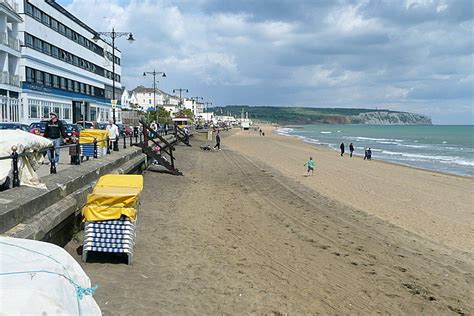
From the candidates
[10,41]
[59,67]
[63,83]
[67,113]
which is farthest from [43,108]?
[63,83]

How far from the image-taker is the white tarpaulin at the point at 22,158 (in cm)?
752

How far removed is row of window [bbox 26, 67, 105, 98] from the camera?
130 ft

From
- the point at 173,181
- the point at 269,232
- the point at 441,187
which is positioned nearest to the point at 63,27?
the point at 173,181

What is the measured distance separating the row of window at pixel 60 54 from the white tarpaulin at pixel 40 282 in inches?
1564

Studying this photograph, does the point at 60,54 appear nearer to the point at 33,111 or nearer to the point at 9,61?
the point at 33,111

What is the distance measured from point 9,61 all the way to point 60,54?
11.4 metres

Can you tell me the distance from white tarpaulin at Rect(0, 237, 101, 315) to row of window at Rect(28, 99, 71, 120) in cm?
3778

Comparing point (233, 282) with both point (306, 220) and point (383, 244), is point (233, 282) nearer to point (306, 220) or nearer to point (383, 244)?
point (383, 244)

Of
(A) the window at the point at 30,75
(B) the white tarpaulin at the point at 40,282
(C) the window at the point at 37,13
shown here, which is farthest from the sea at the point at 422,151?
(C) the window at the point at 37,13

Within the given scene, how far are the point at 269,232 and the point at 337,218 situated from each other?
3103mm

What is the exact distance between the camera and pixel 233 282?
23.3ft

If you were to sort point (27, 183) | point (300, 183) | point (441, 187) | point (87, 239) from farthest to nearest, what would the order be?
point (441, 187) → point (300, 183) → point (27, 183) → point (87, 239)

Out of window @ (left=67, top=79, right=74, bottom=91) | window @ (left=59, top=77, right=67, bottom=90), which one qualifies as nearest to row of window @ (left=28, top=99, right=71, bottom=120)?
window @ (left=59, top=77, right=67, bottom=90)

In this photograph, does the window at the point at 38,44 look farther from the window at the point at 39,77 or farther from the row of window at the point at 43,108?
the row of window at the point at 43,108
